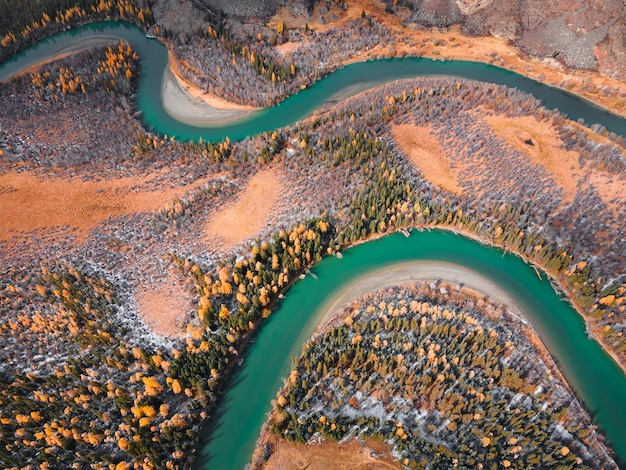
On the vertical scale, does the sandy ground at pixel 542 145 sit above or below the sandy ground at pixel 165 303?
above

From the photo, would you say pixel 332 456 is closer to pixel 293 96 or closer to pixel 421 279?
pixel 421 279

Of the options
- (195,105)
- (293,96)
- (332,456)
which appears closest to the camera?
(332,456)

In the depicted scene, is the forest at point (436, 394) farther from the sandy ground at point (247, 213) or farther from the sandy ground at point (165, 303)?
the sandy ground at point (247, 213)

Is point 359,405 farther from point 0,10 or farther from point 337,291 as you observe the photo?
point 0,10

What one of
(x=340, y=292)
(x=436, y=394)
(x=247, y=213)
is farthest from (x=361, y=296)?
(x=247, y=213)

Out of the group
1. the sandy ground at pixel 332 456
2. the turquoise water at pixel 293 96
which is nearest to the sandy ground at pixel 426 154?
the turquoise water at pixel 293 96

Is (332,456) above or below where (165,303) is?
above

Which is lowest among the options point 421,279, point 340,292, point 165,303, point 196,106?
point 165,303
